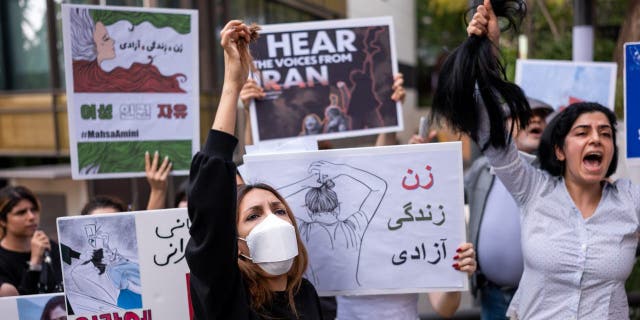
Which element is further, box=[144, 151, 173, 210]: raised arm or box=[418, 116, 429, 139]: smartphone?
box=[144, 151, 173, 210]: raised arm

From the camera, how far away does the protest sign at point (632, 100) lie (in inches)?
124

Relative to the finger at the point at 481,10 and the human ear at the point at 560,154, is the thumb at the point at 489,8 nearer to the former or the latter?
the finger at the point at 481,10

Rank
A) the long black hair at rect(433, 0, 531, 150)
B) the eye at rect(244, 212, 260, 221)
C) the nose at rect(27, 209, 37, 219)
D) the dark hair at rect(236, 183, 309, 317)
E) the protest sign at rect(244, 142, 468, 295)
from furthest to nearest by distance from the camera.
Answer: the nose at rect(27, 209, 37, 219) → the protest sign at rect(244, 142, 468, 295) → the long black hair at rect(433, 0, 531, 150) → the eye at rect(244, 212, 260, 221) → the dark hair at rect(236, 183, 309, 317)

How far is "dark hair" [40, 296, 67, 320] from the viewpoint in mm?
2828

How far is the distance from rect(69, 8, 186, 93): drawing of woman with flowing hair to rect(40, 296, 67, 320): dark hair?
3.94ft

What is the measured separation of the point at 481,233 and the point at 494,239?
3.9 inches

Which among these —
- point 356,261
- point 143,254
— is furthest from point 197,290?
point 356,261

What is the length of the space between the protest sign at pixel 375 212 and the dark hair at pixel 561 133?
46 centimetres

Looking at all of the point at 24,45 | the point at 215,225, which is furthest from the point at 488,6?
the point at 24,45

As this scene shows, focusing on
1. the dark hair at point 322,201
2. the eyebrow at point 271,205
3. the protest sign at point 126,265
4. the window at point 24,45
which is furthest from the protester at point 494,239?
the window at point 24,45

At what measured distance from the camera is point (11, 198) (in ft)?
12.6

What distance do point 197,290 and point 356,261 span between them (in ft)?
2.76

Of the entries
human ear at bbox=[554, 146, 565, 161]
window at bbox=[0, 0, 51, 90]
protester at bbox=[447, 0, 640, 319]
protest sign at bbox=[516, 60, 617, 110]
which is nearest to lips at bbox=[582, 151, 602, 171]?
protester at bbox=[447, 0, 640, 319]

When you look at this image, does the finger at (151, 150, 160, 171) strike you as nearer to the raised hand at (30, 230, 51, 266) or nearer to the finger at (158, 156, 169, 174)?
the finger at (158, 156, 169, 174)
